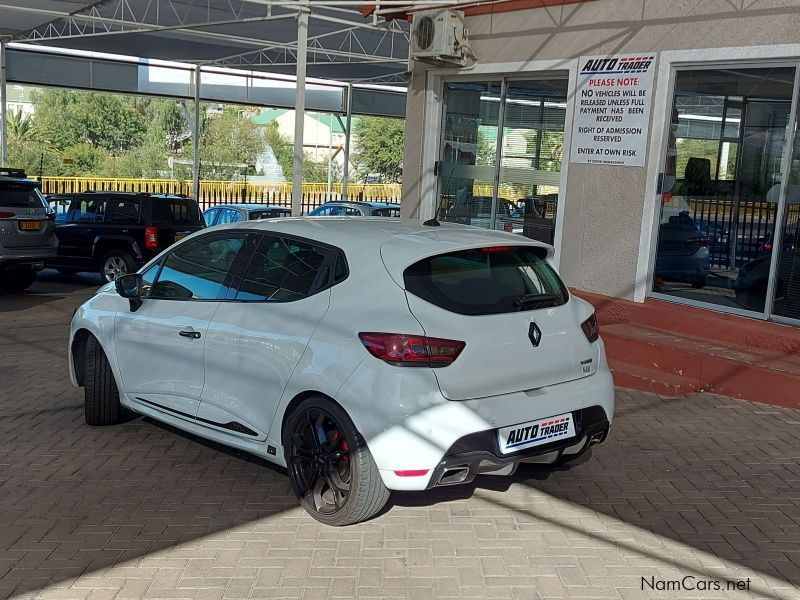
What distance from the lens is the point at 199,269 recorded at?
5508 millimetres

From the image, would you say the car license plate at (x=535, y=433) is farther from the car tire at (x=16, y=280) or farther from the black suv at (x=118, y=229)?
the car tire at (x=16, y=280)

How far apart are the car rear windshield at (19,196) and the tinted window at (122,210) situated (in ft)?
4.12

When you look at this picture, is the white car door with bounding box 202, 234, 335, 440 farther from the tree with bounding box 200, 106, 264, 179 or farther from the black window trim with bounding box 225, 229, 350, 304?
the tree with bounding box 200, 106, 264, 179

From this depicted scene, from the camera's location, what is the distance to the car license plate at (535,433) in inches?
171

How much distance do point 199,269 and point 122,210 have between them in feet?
30.6

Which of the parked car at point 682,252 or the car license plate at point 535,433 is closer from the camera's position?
the car license plate at point 535,433

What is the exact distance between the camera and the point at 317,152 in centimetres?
6034

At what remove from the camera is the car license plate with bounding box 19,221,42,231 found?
495 inches

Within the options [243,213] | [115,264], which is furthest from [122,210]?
[243,213]

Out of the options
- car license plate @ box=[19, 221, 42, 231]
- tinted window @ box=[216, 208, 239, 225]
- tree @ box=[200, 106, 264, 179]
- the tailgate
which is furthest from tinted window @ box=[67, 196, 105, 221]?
tree @ box=[200, 106, 264, 179]

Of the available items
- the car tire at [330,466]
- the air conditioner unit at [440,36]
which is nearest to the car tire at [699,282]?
the air conditioner unit at [440,36]

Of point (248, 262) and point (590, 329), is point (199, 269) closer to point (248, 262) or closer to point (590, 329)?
point (248, 262)

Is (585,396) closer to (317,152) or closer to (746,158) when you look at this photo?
(746,158)

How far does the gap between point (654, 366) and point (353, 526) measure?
14.0 feet
